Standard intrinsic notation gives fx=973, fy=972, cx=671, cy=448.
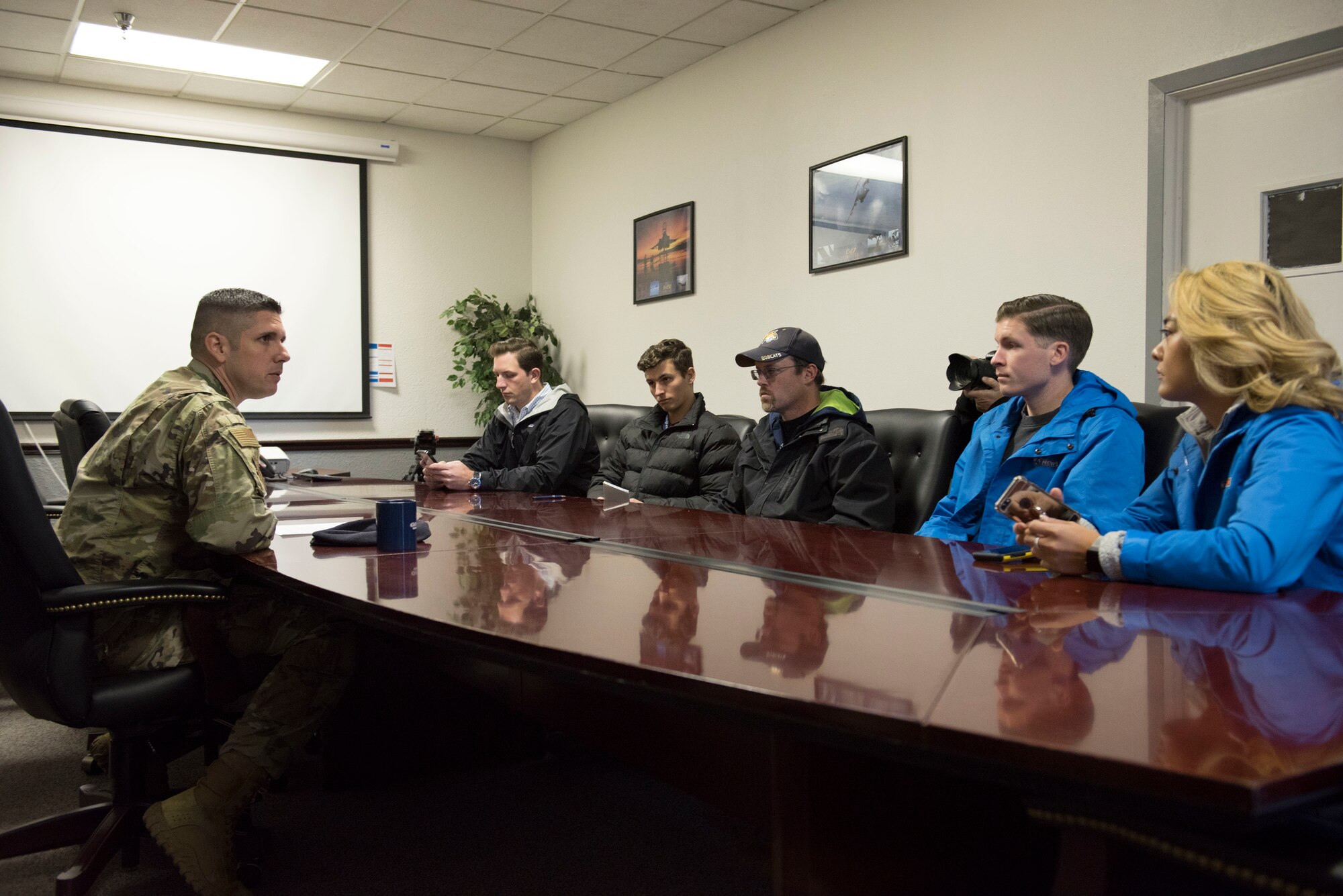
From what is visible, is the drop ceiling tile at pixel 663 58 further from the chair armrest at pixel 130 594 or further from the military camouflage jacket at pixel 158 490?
the chair armrest at pixel 130 594

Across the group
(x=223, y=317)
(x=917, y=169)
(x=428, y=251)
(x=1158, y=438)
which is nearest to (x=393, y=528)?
(x=223, y=317)

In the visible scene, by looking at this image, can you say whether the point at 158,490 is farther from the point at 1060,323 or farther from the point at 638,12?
the point at 638,12

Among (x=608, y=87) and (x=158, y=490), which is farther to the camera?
(x=608, y=87)

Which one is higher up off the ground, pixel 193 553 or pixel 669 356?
pixel 669 356

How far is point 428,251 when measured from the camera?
657 centimetres

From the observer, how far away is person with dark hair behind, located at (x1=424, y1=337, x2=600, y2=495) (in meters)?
3.88

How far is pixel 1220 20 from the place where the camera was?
3076 mm

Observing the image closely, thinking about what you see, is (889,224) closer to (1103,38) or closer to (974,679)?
(1103,38)

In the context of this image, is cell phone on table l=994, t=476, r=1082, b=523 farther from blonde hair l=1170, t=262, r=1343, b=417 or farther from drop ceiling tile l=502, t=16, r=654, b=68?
drop ceiling tile l=502, t=16, r=654, b=68

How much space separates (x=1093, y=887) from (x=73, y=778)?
2737 mm

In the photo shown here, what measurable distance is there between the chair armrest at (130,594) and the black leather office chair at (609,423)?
250 centimetres

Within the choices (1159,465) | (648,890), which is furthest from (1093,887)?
(1159,465)

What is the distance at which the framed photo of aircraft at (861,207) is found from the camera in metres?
4.17

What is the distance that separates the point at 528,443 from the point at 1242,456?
9.86 ft
